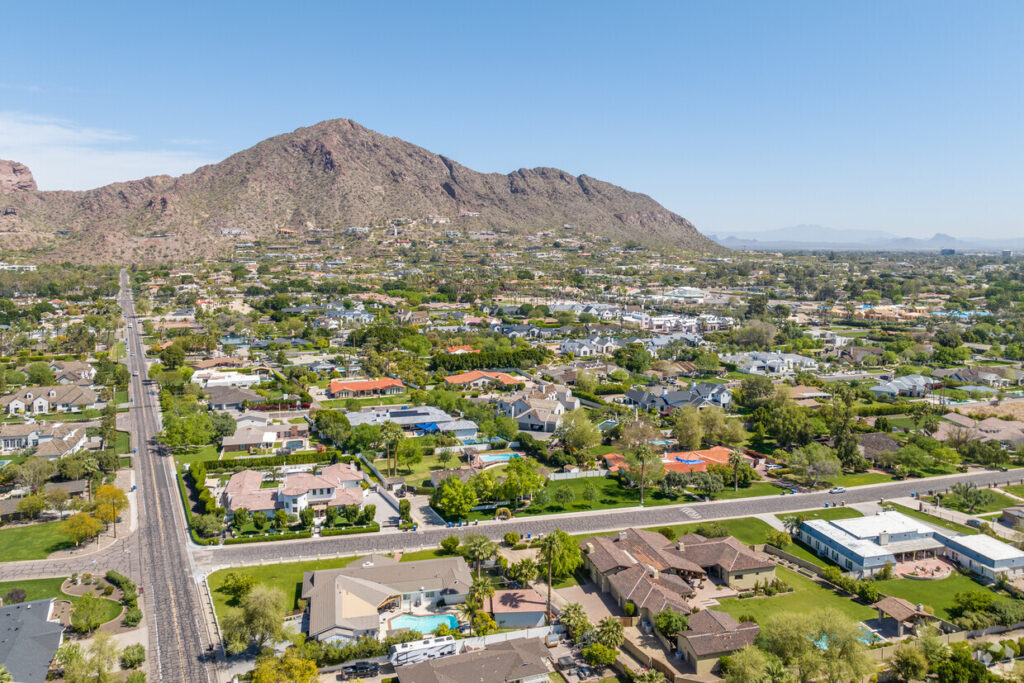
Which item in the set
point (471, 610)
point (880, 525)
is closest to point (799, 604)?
point (880, 525)

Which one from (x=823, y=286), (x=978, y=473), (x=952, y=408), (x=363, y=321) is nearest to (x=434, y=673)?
(x=978, y=473)

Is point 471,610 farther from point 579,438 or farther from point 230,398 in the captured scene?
point 230,398

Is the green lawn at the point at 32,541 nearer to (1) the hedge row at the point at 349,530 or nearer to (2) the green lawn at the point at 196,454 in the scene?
(2) the green lawn at the point at 196,454

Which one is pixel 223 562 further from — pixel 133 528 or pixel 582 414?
pixel 582 414

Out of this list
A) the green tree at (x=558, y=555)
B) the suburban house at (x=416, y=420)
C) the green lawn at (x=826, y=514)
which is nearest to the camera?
the green tree at (x=558, y=555)

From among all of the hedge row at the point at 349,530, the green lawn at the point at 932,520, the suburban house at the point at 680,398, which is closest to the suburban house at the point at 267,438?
the hedge row at the point at 349,530

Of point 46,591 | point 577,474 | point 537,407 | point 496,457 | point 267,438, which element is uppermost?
point 537,407

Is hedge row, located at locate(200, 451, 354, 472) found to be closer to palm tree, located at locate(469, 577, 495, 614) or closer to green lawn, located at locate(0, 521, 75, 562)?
green lawn, located at locate(0, 521, 75, 562)
